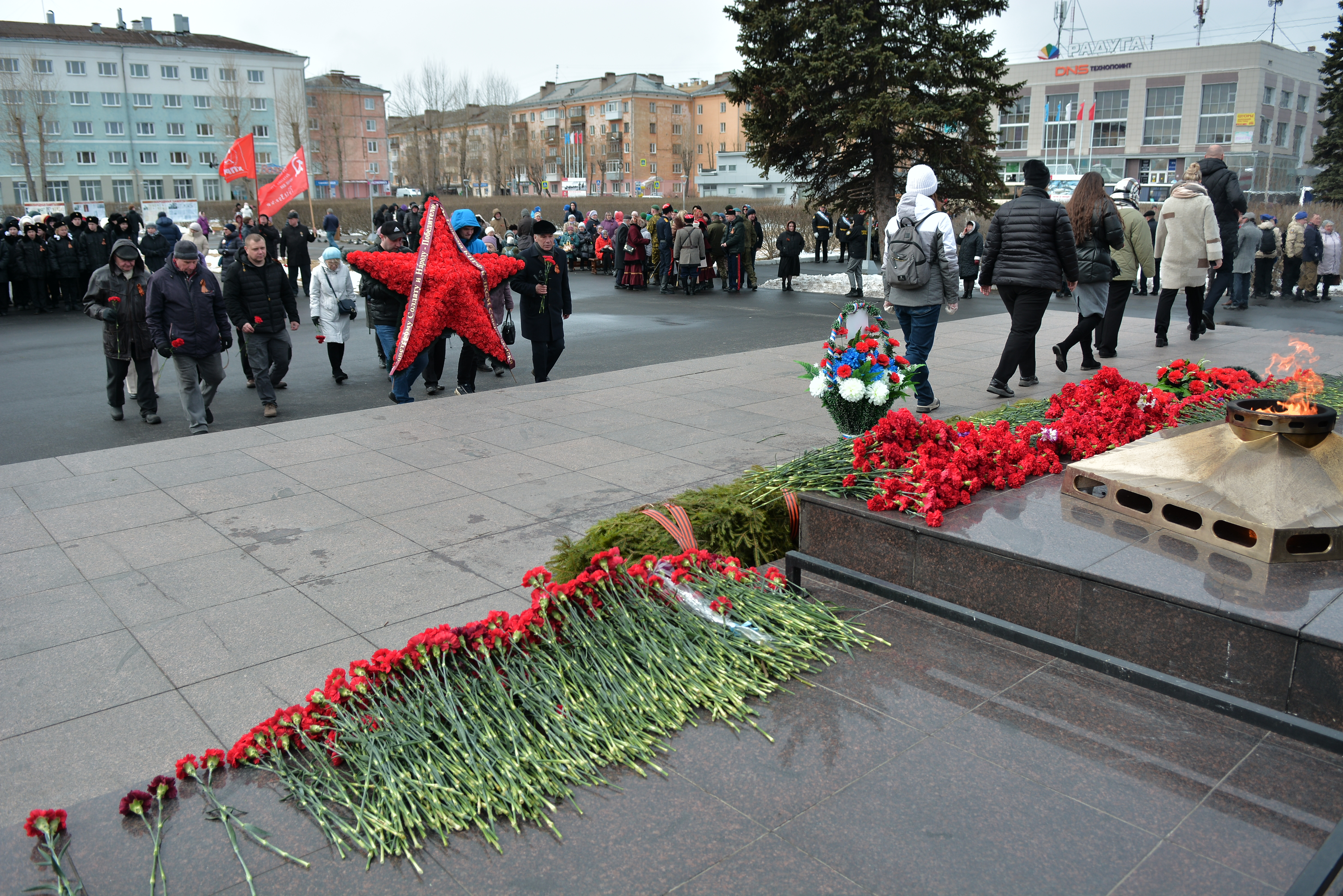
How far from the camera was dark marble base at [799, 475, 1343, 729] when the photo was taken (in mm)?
2953

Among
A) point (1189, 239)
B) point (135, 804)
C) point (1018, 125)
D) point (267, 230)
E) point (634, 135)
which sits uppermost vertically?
point (634, 135)

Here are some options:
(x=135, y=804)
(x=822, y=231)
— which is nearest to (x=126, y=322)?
(x=135, y=804)

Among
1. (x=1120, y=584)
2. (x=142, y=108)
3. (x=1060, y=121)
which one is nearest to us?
(x=1120, y=584)

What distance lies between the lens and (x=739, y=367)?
10.5 meters

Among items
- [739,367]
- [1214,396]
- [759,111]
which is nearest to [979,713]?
[1214,396]

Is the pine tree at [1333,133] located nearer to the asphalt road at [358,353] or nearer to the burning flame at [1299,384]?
the asphalt road at [358,353]

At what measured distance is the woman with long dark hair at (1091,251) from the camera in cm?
892

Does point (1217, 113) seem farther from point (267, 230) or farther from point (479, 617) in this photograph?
point (479, 617)

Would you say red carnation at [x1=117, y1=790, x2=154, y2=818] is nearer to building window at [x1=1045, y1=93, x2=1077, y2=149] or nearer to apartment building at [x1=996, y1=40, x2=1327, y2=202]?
apartment building at [x1=996, y1=40, x2=1327, y2=202]

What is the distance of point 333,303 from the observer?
34.8 ft

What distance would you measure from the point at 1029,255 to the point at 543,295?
4437mm

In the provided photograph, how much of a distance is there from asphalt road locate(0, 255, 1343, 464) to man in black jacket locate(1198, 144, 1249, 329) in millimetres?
1555

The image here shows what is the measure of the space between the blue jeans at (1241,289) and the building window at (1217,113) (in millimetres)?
63589

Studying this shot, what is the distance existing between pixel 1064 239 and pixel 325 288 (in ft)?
24.7
